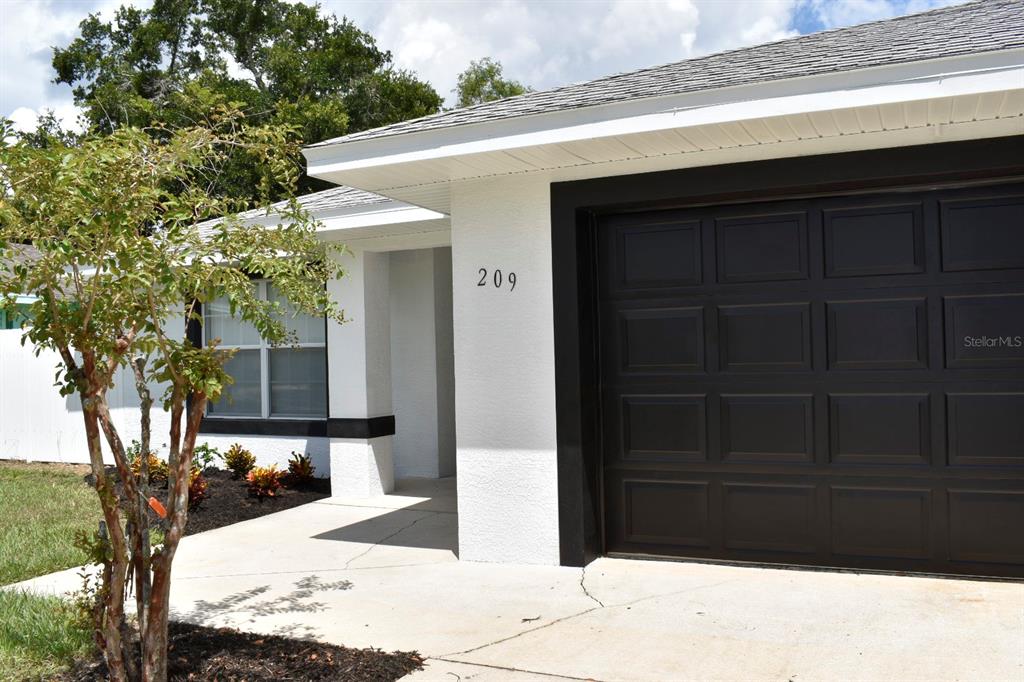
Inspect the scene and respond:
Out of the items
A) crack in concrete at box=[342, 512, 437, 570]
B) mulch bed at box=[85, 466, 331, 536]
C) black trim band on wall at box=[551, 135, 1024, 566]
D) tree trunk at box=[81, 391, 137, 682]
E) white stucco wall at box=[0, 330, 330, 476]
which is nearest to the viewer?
tree trunk at box=[81, 391, 137, 682]

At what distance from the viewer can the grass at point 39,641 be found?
4.84 meters

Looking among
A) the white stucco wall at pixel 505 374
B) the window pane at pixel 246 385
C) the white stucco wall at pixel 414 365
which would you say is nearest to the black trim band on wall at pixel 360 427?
the white stucco wall at pixel 414 365

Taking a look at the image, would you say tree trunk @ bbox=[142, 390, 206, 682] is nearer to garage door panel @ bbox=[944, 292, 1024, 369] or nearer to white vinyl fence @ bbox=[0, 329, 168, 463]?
garage door panel @ bbox=[944, 292, 1024, 369]

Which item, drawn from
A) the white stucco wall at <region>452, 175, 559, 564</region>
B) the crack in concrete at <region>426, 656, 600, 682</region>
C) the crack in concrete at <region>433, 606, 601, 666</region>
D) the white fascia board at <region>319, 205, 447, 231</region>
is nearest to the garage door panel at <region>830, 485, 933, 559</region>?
the crack in concrete at <region>433, 606, 601, 666</region>

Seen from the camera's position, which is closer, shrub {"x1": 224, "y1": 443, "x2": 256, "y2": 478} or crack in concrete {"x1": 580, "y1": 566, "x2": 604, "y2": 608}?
crack in concrete {"x1": 580, "y1": 566, "x2": 604, "y2": 608}

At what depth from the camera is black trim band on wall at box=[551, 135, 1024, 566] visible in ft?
20.6

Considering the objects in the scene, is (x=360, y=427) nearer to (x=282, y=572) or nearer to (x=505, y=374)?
(x=282, y=572)

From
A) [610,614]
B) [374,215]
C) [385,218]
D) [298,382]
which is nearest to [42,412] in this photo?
[298,382]

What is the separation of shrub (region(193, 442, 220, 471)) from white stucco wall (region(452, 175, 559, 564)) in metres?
5.81

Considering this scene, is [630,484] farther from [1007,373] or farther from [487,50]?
[487,50]

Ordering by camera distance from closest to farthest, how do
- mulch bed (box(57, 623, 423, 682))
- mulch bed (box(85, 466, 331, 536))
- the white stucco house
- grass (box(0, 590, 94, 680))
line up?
mulch bed (box(57, 623, 423, 682)) < grass (box(0, 590, 94, 680)) < the white stucco house < mulch bed (box(85, 466, 331, 536))

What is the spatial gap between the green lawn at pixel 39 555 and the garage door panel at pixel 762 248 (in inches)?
190

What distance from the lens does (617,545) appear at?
6.93m

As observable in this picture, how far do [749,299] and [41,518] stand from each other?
751 centimetres
